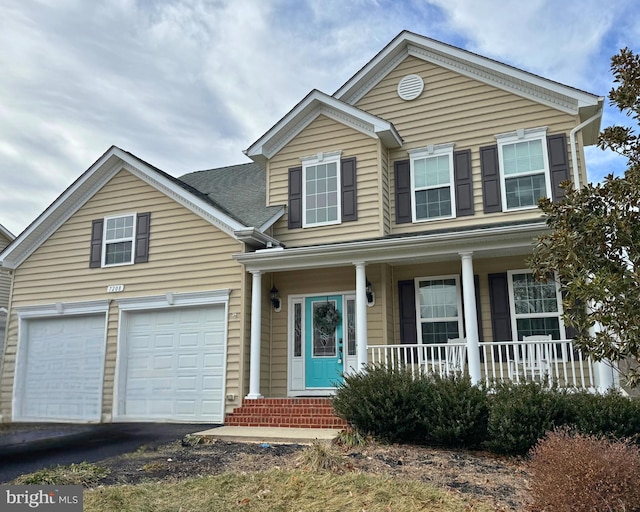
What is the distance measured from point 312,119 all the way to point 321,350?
5129mm

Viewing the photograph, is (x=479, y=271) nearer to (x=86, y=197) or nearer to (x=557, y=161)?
(x=557, y=161)

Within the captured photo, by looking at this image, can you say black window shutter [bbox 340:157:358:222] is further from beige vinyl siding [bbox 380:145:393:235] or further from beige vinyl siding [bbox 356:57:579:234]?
beige vinyl siding [bbox 356:57:579:234]

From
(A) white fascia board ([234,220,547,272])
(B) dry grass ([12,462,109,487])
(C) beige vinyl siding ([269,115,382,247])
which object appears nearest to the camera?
(B) dry grass ([12,462,109,487])

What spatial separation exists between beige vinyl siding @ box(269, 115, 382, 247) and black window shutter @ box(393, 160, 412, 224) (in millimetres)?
534

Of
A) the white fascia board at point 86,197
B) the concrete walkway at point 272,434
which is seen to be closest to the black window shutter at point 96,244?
the white fascia board at point 86,197

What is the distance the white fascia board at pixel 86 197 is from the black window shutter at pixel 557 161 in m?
6.86

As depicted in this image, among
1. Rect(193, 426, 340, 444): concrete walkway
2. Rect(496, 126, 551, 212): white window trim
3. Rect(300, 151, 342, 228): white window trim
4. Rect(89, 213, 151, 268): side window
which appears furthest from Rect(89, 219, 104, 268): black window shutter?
Rect(496, 126, 551, 212): white window trim

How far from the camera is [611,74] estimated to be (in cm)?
554

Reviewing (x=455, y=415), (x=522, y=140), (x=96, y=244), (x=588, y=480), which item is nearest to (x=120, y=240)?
(x=96, y=244)

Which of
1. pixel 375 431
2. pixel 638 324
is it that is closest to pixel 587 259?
pixel 638 324

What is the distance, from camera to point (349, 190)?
36.9 feet

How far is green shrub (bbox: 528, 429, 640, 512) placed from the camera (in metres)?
3.89

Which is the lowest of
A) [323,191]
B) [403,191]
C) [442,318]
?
[442,318]

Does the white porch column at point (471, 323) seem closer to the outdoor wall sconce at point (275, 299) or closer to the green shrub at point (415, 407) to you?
the green shrub at point (415, 407)
